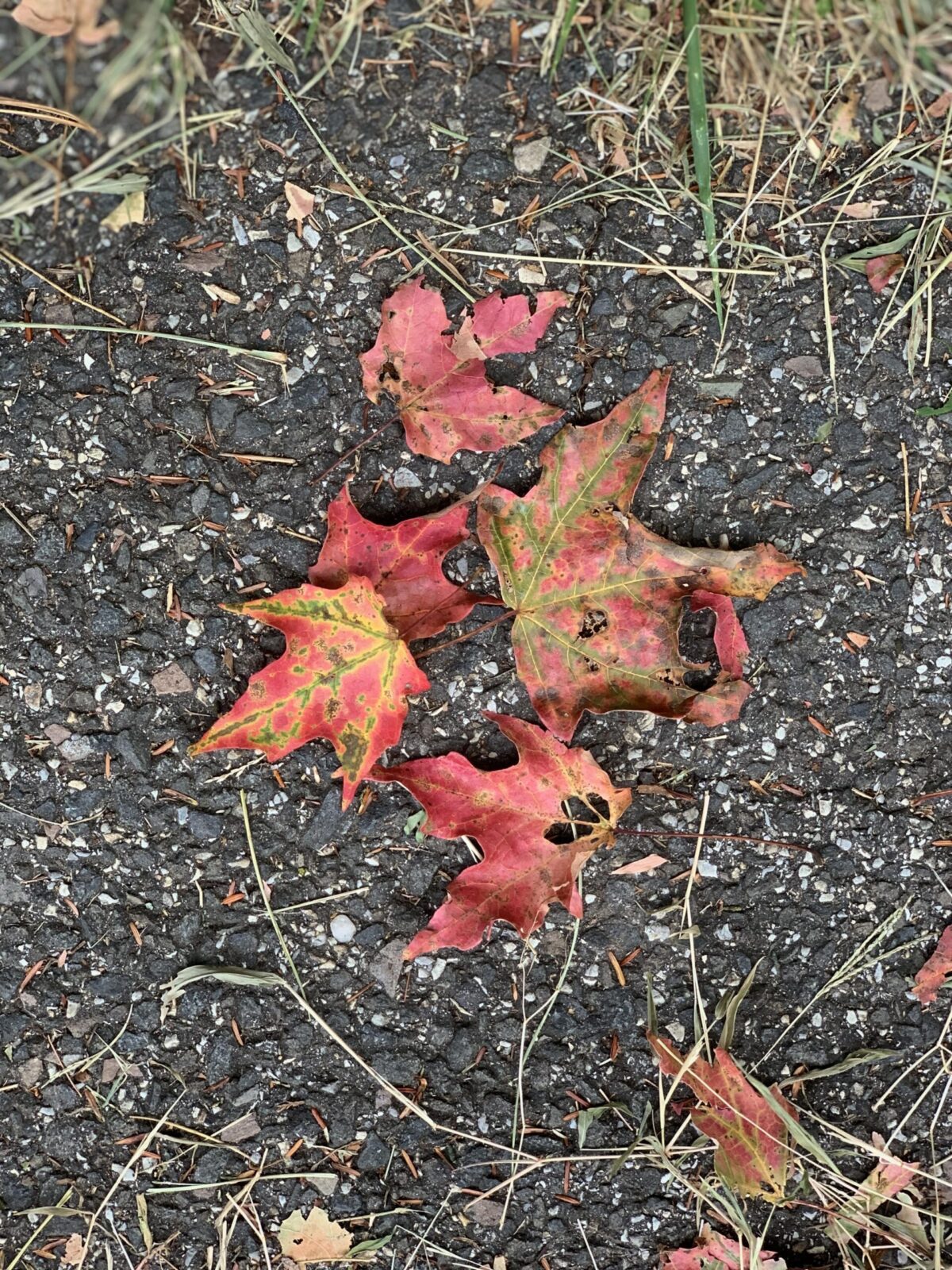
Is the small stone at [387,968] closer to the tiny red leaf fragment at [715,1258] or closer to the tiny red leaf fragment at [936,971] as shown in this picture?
the tiny red leaf fragment at [715,1258]

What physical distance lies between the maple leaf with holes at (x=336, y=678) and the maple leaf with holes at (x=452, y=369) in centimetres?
40

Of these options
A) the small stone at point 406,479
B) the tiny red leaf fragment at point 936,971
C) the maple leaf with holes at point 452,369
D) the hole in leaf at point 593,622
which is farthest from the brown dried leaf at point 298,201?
the tiny red leaf fragment at point 936,971

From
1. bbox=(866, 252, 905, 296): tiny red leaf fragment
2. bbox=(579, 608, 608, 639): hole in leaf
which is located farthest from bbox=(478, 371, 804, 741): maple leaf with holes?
bbox=(866, 252, 905, 296): tiny red leaf fragment

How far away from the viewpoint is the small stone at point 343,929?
2.12 meters

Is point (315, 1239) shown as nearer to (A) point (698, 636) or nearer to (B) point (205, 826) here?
(B) point (205, 826)

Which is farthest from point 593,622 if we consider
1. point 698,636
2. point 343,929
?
point 343,929

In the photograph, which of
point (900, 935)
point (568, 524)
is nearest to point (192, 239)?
point (568, 524)

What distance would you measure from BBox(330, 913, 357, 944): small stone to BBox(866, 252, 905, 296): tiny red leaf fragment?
178 cm

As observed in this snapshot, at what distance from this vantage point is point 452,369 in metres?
2.02

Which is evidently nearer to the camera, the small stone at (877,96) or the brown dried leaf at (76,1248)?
the small stone at (877,96)

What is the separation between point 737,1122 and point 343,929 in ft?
3.12

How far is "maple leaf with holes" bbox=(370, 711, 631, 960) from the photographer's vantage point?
2.03 meters

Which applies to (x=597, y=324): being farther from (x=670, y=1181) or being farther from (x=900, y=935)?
(x=670, y=1181)

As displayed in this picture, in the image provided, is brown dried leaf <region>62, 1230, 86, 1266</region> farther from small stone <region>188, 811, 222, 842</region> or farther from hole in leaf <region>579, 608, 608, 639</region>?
hole in leaf <region>579, 608, 608, 639</region>
